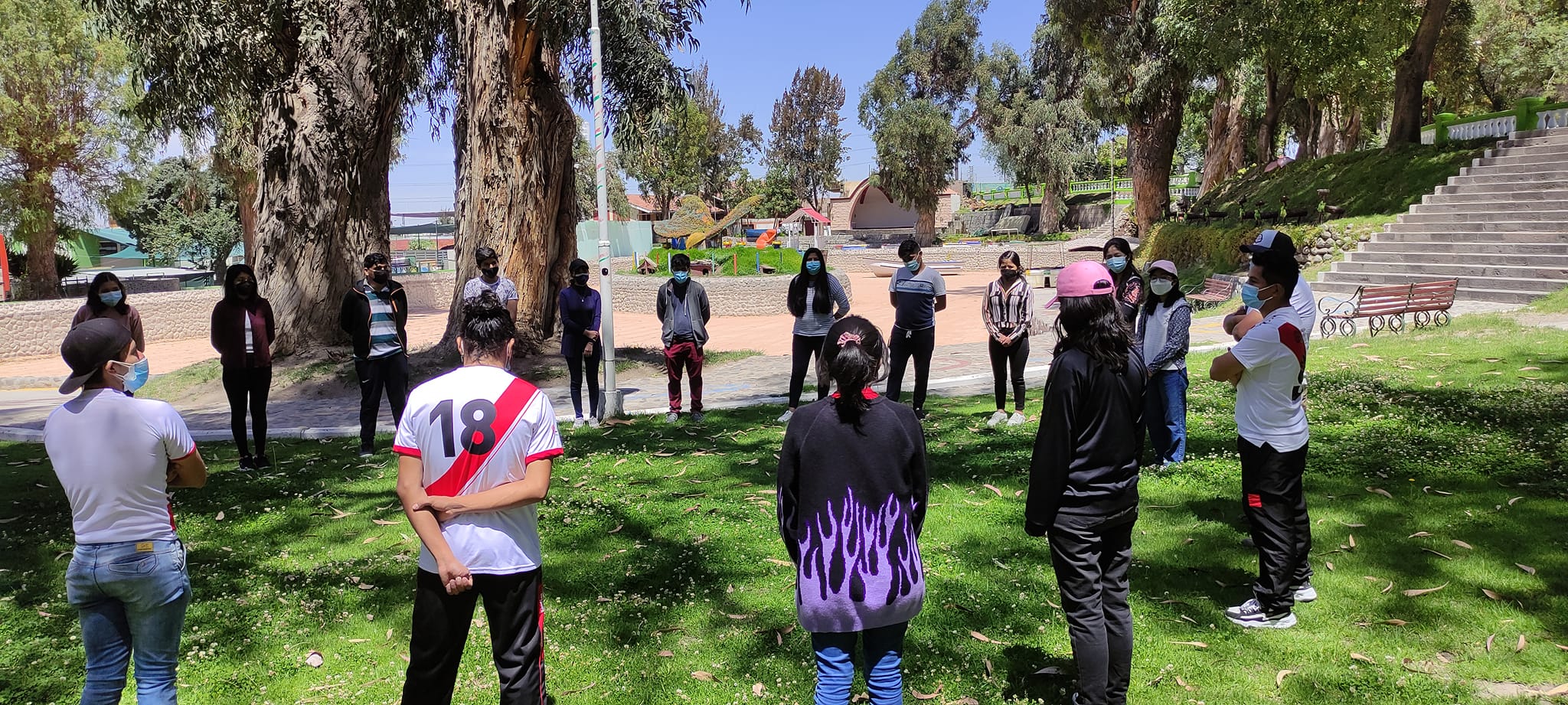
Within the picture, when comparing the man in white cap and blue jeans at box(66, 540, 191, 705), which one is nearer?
blue jeans at box(66, 540, 191, 705)

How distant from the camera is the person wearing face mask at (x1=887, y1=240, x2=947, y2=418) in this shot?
8.19 metres

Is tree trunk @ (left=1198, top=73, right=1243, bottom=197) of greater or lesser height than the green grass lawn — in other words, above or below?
above

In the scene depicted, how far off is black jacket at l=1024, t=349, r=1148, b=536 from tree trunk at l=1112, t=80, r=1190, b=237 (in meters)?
26.7

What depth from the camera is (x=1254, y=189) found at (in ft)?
89.8

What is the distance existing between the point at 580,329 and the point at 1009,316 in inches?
159

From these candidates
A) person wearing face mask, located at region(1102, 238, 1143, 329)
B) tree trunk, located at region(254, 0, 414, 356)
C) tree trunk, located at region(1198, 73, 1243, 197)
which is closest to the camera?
person wearing face mask, located at region(1102, 238, 1143, 329)

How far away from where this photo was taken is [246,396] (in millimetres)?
7762

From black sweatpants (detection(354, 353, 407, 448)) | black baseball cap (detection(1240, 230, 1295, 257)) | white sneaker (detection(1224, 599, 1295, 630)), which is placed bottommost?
white sneaker (detection(1224, 599, 1295, 630))

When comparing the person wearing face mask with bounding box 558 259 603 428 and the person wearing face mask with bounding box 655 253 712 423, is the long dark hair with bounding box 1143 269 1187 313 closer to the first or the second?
the person wearing face mask with bounding box 655 253 712 423

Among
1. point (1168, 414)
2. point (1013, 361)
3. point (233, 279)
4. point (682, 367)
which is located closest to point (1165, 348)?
point (1168, 414)

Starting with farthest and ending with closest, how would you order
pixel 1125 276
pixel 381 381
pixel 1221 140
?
pixel 1221 140
pixel 381 381
pixel 1125 276

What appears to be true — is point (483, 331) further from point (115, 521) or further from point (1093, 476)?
point (1093, 476)

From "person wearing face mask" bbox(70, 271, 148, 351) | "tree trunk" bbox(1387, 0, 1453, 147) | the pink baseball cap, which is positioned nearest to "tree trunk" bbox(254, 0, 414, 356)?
"person wearing face mask" bbox(70, 271, 148, 351)

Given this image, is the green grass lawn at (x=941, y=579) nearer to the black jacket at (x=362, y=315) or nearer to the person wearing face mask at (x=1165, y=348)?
the person wearing face mask at (x=1165, y=348)
